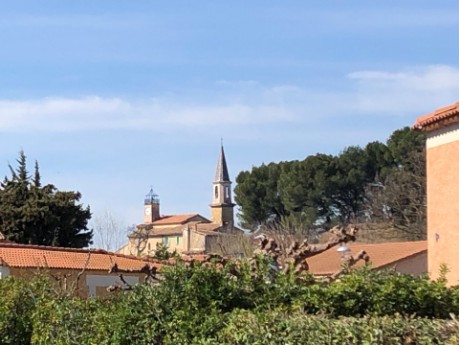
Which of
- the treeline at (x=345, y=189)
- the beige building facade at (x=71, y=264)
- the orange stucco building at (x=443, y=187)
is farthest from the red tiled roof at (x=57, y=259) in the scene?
the treeline at (x=345, y=189)

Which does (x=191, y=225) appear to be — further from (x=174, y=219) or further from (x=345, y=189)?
(x=345, y=189)

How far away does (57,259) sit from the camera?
29484 millimetres

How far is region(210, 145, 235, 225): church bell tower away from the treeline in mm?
45923

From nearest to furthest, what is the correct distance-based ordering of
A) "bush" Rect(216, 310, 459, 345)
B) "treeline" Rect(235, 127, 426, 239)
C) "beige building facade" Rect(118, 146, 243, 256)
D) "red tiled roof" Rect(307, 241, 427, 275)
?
"bush" Rect(216, 310, 459, 345), "red tiled roof" Rect(307, 241, 427, 275), "treeline" Rect(235, 127, 426, 239), "beige building facade" Rect(118, 146, 243, 256)

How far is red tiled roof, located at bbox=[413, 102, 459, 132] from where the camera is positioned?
16906 millimetres

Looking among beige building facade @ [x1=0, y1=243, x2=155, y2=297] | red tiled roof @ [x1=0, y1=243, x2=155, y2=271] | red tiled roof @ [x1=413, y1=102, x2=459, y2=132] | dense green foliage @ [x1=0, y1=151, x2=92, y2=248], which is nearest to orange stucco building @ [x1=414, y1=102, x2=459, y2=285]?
red tiled roof @ [x1=413, y1=102, x2=459, y2=132]

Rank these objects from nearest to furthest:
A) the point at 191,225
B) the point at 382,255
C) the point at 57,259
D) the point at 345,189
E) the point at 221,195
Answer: the point at 57,259
the point at 382,255
the point at 345,189
the point at 191,225
the point at 221,195

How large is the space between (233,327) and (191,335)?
0.63 meters

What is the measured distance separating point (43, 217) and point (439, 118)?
99.2 feet

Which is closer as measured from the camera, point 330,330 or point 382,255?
point 330,330

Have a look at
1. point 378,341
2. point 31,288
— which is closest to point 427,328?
point 378,341

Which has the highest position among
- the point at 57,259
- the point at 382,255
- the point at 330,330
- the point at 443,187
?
the point at 443,187

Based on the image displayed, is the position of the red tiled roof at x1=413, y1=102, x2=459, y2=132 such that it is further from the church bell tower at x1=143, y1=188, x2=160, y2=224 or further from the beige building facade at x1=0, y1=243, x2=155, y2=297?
the church bell tower at x1=143, y1=188, x2=160, y2=224

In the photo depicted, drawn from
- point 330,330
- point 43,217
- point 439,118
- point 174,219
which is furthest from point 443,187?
point 174,219
